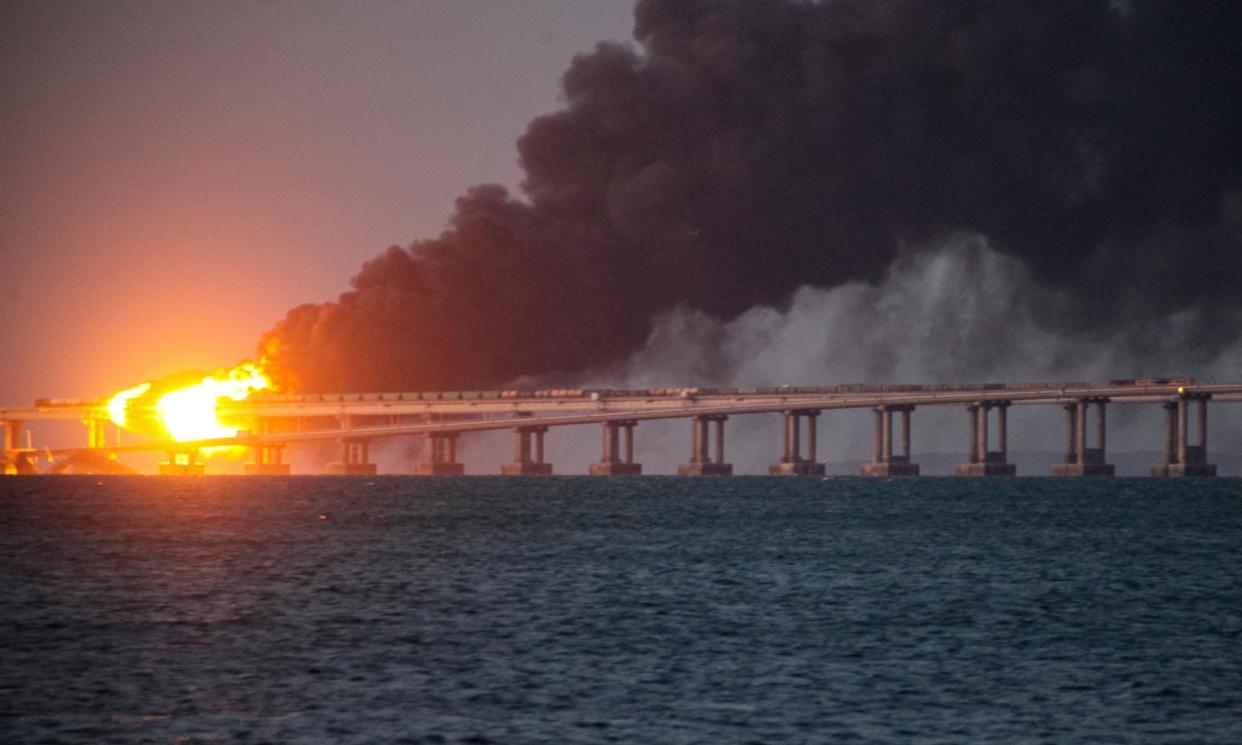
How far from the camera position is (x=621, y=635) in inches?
2389

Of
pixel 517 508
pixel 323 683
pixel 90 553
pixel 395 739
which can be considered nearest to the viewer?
pixel 395 739

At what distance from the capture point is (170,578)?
81750 millimetres

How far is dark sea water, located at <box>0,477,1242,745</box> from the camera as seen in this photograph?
147ft

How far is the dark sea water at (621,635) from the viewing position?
44.9 metres

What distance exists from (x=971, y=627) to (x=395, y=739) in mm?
26368

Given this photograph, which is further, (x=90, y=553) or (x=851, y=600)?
(x=90, y=553)

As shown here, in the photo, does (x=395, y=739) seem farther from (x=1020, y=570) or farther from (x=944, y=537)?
(x=944, y=537)

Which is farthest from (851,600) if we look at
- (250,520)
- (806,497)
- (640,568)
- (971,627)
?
(806,497)

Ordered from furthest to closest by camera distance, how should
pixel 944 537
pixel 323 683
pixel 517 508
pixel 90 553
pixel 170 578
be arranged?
pixel 517 508, pixel 944 537, pixel 90 553, pixel 170 578, pixel 323 683

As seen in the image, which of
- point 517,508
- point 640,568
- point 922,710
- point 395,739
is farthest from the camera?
point 517,508

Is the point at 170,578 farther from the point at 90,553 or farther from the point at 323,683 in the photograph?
the point at 323,683

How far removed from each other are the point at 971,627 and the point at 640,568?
2646 centimetres

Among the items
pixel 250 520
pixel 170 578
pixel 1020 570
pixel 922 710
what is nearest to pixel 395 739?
pixel 922 710

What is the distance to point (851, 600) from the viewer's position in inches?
2842
